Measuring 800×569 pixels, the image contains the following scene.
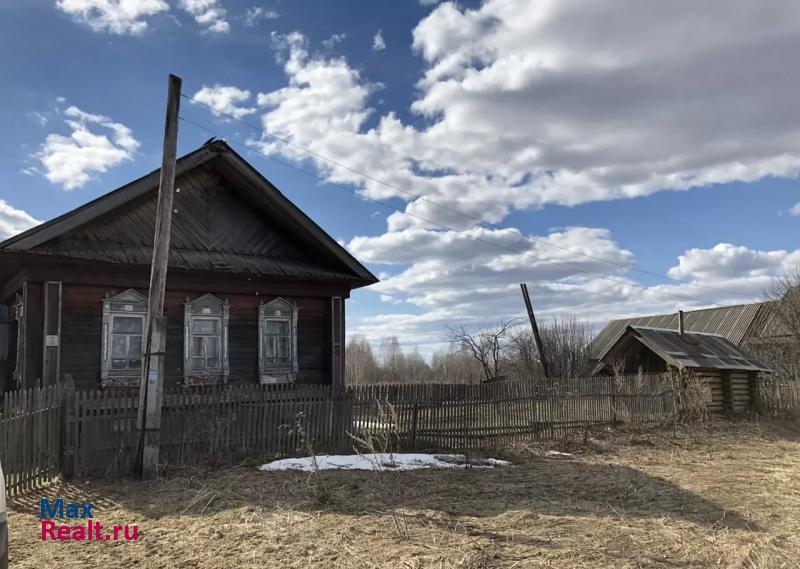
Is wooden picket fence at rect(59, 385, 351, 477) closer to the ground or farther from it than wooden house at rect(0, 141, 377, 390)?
closer to the ground

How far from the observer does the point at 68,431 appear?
9180 mm

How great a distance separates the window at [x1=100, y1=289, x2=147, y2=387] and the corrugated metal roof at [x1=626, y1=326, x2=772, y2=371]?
52.4 ft

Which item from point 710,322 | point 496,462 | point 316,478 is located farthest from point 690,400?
point 710,322

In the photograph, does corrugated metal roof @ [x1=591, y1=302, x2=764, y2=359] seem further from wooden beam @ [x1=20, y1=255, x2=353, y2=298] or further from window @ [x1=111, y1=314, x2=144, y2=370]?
window @ [x1=111, y1=314, x2=144, y2=370]

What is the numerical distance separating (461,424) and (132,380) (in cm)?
693

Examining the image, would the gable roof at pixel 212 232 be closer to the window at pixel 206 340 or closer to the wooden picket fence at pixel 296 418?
the window at pixel 206 340

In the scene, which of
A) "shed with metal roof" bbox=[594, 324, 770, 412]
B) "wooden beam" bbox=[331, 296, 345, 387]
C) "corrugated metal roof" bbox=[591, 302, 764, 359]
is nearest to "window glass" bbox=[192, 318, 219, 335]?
"wooden beam" bbox=[331, 296, 345, 387]

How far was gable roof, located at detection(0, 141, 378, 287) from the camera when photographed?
37.9ft

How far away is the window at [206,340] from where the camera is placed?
13070 millimetres

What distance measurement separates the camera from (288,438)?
11.6m

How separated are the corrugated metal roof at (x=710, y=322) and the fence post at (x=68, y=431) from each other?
110 ft

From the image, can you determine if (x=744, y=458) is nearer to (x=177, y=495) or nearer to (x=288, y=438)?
(x=288, y=438)

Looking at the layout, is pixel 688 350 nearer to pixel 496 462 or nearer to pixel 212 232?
pixel 496 462

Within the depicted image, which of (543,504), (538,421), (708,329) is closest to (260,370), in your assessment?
(538,421)
